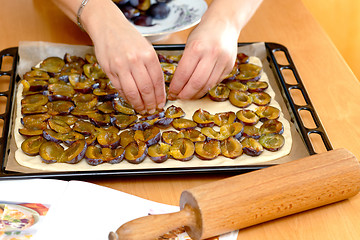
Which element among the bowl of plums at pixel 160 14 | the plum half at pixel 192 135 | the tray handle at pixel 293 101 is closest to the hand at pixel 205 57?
→ the plum half at pixel 192 135

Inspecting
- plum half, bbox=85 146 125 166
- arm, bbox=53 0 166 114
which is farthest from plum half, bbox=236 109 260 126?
plum half, bbox=85 146 125 166

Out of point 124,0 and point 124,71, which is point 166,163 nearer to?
point 124,71

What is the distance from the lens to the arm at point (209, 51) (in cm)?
122

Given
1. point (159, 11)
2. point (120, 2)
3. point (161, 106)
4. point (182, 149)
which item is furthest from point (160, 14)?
point (182, 149)

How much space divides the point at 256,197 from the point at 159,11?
95 cm

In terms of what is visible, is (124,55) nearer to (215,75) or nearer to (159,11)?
(215,75)

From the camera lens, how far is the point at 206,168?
112 centimetres

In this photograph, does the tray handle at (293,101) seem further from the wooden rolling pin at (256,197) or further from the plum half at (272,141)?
the wooden rolling pin at (256,197)

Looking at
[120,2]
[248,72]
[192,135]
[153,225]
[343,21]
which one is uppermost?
[343,21]

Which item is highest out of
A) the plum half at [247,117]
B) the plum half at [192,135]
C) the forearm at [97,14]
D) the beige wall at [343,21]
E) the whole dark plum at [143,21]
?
the beige wall at [343,21]

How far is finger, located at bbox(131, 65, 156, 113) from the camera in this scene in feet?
3.85

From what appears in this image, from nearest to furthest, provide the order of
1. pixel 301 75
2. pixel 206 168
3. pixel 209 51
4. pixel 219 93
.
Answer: pixel 206 168 < pixel 209 51 < pixel 219 93 < pixel 301 75

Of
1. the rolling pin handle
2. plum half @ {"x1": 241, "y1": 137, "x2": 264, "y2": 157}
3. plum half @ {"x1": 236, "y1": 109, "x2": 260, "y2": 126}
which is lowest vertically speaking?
the rolling pin handle

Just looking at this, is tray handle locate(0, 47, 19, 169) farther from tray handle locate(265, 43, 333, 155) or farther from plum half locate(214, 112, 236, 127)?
tray handle locate(265, 43, 333, 155)
